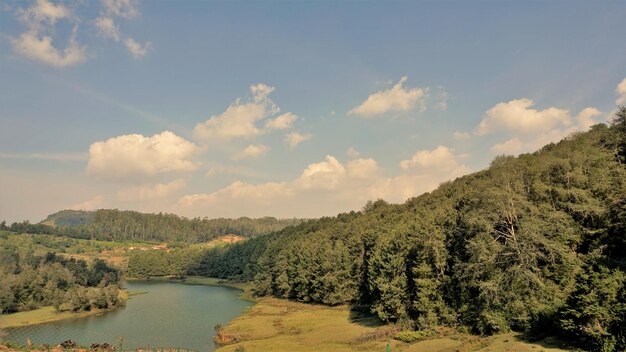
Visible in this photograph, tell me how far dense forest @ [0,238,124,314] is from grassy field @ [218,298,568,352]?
1890 inches

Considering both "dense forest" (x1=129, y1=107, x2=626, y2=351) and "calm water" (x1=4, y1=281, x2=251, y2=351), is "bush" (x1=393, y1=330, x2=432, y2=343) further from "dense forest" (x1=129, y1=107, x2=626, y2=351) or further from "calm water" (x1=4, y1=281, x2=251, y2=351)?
"calm water" (x1=4, y1=281, x2=251, y2=351)

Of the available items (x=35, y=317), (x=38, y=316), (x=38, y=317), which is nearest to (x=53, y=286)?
(x=38, y=316)

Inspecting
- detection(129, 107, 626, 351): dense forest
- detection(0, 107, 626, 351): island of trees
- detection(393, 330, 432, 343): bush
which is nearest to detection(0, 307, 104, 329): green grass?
detection(0, 107, 626, 351): island of trees

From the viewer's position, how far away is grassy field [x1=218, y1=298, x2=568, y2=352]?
4584cm

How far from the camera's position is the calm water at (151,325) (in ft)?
244

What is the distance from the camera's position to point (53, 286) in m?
129

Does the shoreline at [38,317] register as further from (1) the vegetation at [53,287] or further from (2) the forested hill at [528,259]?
(2) the forested hill at [528,259]

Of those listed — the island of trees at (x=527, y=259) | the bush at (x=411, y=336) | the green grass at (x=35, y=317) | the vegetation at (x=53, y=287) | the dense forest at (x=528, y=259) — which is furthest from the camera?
the vegetation at (x=53, y=287)

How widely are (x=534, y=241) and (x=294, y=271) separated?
82786 mm

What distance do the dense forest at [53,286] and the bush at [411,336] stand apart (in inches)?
3664

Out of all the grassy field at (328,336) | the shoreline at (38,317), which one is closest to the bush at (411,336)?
the grassy field at (328,336)

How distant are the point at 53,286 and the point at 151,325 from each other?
208 ft

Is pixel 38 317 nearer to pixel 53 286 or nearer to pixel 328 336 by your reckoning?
pixel 53 286

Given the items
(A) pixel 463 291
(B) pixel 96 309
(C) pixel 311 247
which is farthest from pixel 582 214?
(B) pixel 96 309
